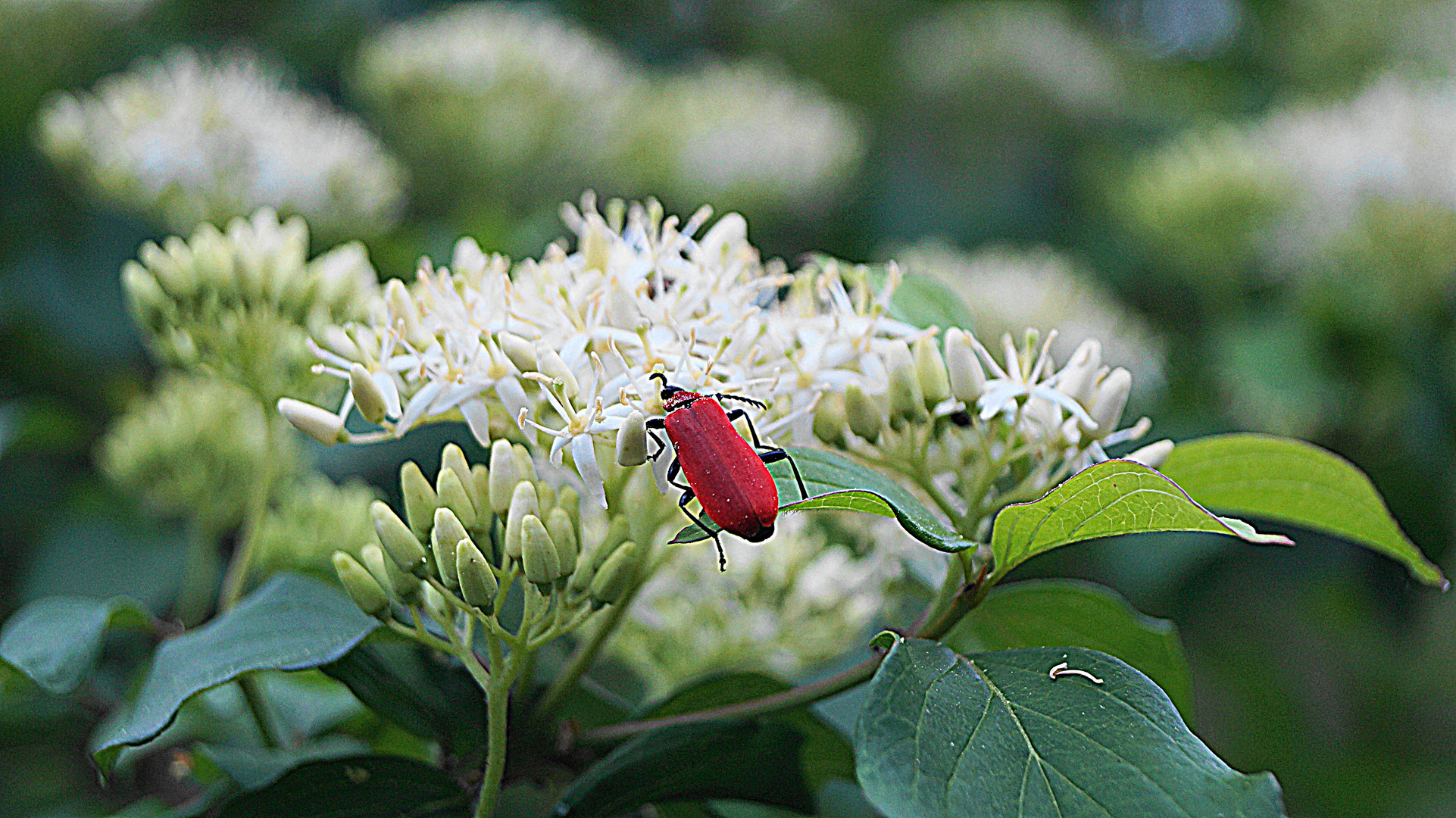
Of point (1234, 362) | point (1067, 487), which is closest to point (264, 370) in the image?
point (1067, 487)

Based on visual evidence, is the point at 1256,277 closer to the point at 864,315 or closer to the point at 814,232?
the point at 814,232

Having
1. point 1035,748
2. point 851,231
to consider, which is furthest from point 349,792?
point 851,231

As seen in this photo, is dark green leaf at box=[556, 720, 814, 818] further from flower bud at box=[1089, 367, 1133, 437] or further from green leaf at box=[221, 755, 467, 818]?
flower bud at box=[1089, 367, 1133, 437]

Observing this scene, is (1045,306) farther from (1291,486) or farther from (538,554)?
(538,554)

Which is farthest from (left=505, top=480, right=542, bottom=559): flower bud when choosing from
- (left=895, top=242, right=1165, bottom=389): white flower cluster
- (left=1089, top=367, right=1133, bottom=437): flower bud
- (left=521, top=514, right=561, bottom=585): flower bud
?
(left=895, top=242, right=1165, bottom=389): white flower cluster

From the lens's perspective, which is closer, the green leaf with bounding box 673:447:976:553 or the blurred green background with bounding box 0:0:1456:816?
the green leaf with bounding box 673:447:976:553
